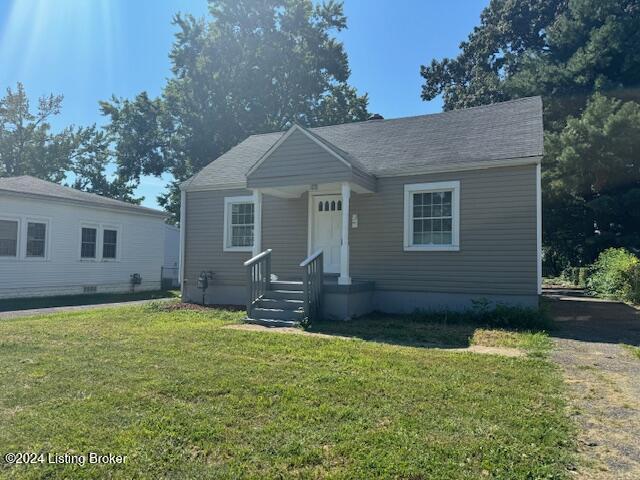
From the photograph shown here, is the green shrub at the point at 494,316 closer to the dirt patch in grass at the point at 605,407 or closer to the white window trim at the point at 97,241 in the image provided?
the dirt patch in grass at the point at 605,407

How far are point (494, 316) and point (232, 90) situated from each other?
24.0 meters

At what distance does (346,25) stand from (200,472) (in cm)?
3429

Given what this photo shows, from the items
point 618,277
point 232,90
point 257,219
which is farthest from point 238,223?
point 232,90

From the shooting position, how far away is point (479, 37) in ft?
113

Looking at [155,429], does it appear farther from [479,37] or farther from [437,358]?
[479,37]

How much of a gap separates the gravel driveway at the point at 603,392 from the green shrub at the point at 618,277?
503 cm

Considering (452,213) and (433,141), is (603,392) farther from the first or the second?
(433,141)

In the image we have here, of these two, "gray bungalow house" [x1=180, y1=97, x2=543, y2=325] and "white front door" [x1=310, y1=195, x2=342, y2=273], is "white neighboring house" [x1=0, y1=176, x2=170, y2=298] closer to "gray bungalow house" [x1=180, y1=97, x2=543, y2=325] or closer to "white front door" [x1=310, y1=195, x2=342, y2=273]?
"gray bungalow house" [x1=180, y1=97, x2=543, y2=325]

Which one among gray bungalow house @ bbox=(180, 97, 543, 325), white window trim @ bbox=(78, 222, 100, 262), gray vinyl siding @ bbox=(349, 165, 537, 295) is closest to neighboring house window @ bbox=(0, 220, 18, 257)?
white window trim @ bbox=(78, 222, 100, 262)

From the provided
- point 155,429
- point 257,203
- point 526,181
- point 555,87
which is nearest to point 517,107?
point 526,181

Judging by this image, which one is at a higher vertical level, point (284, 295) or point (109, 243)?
point (109, 243)

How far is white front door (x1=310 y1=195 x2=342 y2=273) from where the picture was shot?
38.0ft

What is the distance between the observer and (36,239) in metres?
15.5

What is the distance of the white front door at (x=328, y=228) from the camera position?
38.0 feet
